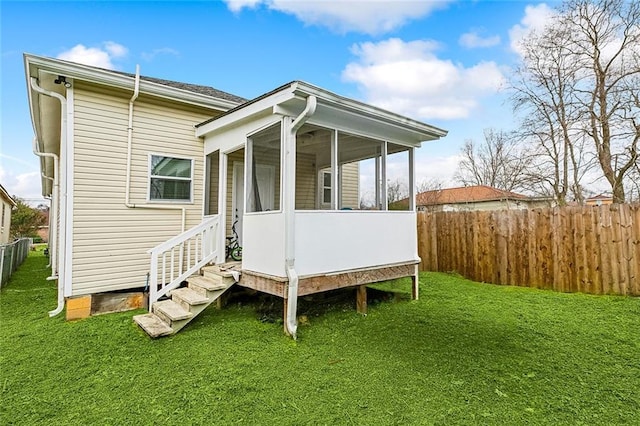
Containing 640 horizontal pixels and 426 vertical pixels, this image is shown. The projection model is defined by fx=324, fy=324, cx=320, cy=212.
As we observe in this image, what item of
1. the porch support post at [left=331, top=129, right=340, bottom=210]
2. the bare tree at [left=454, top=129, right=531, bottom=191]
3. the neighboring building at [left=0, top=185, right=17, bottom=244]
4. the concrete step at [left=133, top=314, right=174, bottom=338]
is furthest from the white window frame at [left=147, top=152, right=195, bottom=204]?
the bare tree at [left=454, top=129, right=531, bottom=191]

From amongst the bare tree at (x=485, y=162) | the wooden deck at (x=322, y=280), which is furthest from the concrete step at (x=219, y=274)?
the bare tree at (x=485, y=162)

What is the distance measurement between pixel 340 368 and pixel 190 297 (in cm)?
242

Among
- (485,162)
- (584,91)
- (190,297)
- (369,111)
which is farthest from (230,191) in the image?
(485,162)

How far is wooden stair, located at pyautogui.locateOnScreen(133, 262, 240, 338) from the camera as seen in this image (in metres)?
4.20

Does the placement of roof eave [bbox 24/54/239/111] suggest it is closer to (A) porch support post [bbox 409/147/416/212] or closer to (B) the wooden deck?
(B) the wooden deck

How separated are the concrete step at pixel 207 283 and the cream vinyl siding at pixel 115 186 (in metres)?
1.18

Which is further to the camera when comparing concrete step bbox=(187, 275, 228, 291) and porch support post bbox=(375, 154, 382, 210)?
porch support post bbox=(375, 154, 382, 210)

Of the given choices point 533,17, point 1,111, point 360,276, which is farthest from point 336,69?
point 1,111

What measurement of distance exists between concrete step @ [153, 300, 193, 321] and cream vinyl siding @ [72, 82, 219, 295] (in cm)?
119

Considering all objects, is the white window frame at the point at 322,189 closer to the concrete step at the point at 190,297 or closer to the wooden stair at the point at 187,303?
the wooden stair at the point at 187,303

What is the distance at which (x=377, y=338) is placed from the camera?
4.05m

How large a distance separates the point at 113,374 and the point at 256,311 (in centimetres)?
217

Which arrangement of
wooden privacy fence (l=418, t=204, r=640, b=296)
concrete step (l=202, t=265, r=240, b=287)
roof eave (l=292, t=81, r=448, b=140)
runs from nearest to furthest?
1. roof eave (l=292, t=81, r=448, b=140)
2. concrete step (l=202, t=265, r=240, b=287)
3. wooden privacy fence (l=418, t=204, r=640, b=296)

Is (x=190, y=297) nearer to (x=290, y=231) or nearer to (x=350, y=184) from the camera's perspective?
(x=290, y=231)
